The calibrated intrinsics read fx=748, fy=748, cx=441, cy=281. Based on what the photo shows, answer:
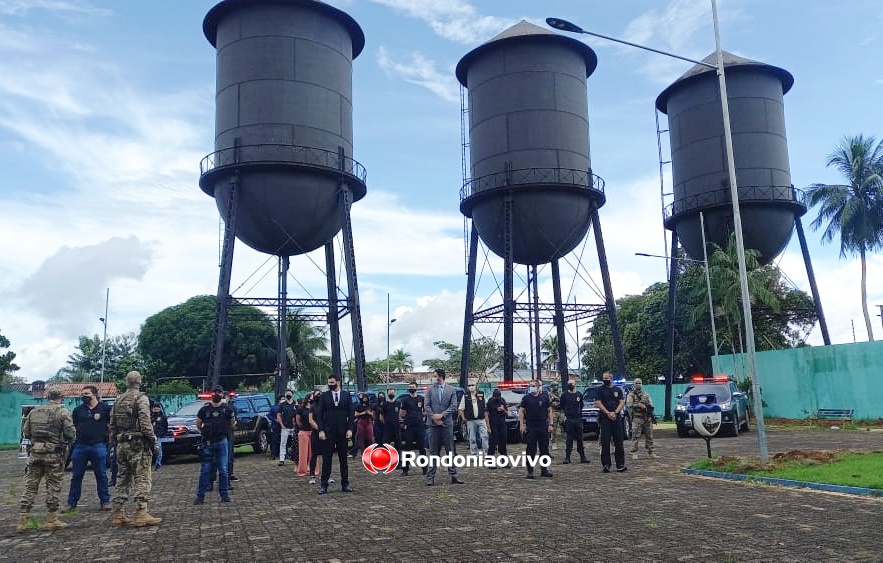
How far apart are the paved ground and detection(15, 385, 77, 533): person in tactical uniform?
0.34 m

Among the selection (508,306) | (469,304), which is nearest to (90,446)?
(508,306)

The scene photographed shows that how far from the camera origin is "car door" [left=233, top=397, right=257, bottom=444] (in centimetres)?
2018

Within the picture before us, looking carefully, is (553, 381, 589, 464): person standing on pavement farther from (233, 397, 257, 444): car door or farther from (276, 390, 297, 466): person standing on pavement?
(233, 397, 257, 444): car door

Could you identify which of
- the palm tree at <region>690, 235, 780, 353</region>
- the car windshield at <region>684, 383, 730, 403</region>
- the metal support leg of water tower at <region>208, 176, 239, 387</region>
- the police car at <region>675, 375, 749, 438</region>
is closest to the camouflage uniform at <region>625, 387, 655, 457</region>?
the police car at <region>675, 375, 749, 438</region>

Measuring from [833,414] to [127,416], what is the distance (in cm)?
2580

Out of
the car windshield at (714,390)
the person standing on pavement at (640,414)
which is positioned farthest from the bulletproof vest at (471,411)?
the car windshield at (714,390)

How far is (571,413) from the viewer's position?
50.6ft

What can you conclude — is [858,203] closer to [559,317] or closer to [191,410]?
[559,317]

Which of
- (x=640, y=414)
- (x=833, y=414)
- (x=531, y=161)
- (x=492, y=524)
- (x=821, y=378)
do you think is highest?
(x=531, y=161)

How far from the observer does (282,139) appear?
2669 centimetres

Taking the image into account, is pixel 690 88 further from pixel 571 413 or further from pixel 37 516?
pixel 37 516

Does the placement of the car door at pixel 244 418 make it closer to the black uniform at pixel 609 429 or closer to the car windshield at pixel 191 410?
the car windshield at pixel 191 410

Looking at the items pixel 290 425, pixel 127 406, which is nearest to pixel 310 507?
pixel 127 406

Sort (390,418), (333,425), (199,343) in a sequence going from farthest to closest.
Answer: (199,343)
(390,418)
(333,425)
